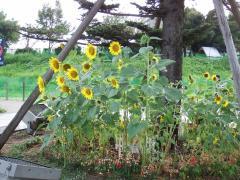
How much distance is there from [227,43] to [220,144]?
80 cm

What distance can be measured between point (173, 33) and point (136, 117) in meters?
1.51

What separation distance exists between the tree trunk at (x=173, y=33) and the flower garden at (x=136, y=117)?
2.21 feet

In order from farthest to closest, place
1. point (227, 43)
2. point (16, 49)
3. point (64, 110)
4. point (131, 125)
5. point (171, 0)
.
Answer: point (16, 49)
point (171, 0)
point (227, 43)
point (64, 110)
point (131, 125)

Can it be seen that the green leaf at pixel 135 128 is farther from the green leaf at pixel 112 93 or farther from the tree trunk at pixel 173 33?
the tree trunk at pixel 173 33

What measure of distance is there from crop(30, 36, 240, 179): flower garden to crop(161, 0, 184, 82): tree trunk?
0.67 metres

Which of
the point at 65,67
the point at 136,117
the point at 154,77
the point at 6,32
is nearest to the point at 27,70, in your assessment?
the point at 6,32

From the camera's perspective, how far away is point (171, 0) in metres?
4.53

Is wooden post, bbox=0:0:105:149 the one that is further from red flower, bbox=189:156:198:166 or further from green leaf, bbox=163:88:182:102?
red flower, bbox=189:156:198:166

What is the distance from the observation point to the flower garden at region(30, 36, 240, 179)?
3.14 metres

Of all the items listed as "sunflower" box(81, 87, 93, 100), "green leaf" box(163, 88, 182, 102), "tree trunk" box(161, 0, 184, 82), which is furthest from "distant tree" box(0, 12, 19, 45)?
"green leaf" box(163, 88, 182, 102)

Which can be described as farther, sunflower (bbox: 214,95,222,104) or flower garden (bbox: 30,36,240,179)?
sunflower (bbox: 214,95,222,104)

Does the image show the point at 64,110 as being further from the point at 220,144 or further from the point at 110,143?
the point at 220,144

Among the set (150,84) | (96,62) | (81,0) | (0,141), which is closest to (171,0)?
(81,0)

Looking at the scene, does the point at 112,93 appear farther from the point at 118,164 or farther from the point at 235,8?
the point at 235,8
